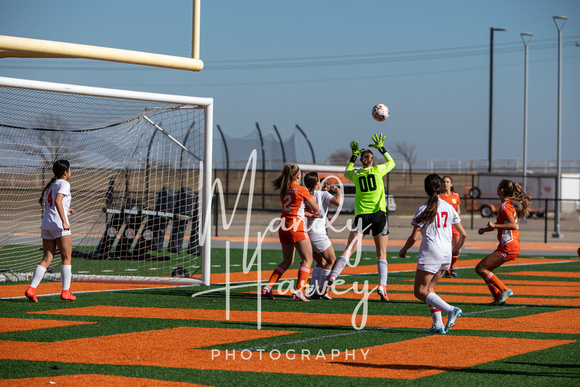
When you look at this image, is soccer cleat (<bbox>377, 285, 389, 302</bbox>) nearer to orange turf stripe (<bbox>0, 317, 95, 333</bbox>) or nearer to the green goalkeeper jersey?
the green goalkeeper jersey

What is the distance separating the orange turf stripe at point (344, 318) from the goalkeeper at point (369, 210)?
129 centimetres

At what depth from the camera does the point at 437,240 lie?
739cm

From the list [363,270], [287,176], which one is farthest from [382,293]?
[363,270]

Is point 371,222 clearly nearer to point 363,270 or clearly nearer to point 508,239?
point 508,239

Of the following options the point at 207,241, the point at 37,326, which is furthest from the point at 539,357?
the point at 207,241

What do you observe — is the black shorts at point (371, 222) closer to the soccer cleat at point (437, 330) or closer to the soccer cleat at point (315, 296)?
the soccer cleat at point (315, 296)

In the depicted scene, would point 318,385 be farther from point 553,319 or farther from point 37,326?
point 553,319

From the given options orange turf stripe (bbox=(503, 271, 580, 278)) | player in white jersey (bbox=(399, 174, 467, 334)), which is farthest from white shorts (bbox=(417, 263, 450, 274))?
orange turf stripe (bbox=(503, 271, 580, 278))

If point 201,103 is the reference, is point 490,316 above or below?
below

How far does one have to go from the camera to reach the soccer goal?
36.5 feet

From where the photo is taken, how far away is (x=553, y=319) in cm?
848

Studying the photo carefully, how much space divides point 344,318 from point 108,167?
845 cm

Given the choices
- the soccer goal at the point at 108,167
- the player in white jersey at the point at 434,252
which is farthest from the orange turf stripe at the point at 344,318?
the soccer goal at the point at 108,167

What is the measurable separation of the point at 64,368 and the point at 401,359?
2.77 metres
